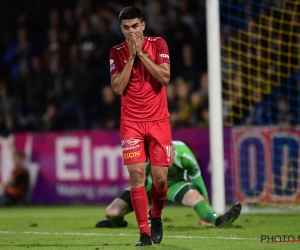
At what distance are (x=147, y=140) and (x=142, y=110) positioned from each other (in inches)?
10.4

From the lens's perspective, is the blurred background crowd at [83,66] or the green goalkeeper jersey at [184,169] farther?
the blurred background crowd at [83,66]

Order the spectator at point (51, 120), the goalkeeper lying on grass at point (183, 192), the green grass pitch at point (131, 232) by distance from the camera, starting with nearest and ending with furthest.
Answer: the green grass pitch at point (131, 232)
the goalkeeper lying on grass at point (183, 192)
the spectator at point (51, 120)

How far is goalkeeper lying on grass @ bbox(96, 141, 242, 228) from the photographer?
823cm

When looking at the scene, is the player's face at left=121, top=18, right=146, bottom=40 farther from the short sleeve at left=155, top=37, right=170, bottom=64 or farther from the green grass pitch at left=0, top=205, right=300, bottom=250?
the green grass pitch at left=0, top=205, right=300, bottom=250

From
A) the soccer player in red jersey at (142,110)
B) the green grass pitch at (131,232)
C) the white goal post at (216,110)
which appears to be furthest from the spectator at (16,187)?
the soccer player in red jersey at (142,110)

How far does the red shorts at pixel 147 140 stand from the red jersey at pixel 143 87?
63 mm

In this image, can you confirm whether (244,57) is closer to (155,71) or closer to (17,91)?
(17,91)

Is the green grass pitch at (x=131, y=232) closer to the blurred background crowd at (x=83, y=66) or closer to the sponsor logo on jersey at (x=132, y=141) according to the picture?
the sponsor logo on jersey at (x=132, y=141)

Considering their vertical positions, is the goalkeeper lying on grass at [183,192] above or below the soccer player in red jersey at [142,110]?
below

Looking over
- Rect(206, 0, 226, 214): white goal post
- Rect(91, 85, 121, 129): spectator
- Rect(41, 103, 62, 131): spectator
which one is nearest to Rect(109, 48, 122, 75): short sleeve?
Rect(206, 0, 226, 214): white goal post

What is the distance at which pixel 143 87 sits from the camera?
663cm

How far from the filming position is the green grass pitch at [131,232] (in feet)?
21.4

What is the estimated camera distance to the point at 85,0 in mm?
15984

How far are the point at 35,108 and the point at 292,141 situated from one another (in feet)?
18.1
